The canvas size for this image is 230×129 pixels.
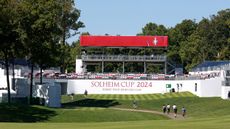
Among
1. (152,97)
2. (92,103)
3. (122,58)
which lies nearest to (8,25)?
(92,103)

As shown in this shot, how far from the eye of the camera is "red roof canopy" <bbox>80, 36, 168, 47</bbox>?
4464 inches

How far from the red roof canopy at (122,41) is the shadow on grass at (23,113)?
50119 millimetres

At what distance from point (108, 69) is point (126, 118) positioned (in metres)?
92.8

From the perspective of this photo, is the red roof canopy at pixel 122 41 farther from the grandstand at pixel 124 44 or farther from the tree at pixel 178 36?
the tree at pixel 178 36

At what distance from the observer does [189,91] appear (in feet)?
306

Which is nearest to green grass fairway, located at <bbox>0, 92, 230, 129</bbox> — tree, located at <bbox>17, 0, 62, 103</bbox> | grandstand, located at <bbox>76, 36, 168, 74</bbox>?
tree, located at <bbox>17, 0, 62, 103</bbox>

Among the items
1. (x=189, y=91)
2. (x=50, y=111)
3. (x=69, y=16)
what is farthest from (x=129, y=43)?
(x=50, y=111)

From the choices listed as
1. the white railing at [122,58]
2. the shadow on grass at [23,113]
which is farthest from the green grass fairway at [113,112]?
the white railing at [122,58]

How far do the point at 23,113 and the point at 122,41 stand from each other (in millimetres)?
55874

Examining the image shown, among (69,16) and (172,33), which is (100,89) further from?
(172,33)

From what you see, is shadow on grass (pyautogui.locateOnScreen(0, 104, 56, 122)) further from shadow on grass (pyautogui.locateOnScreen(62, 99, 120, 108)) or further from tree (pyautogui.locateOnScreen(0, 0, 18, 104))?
shadow on grass (pyautogui.locateOnScreen(62, 99, 120, 108))

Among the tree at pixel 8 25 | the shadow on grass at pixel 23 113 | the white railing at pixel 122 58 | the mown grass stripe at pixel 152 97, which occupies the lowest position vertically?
the shadow on grass at pixel 23 113

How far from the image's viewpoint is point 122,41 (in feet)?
374

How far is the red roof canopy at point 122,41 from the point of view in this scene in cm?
11338
